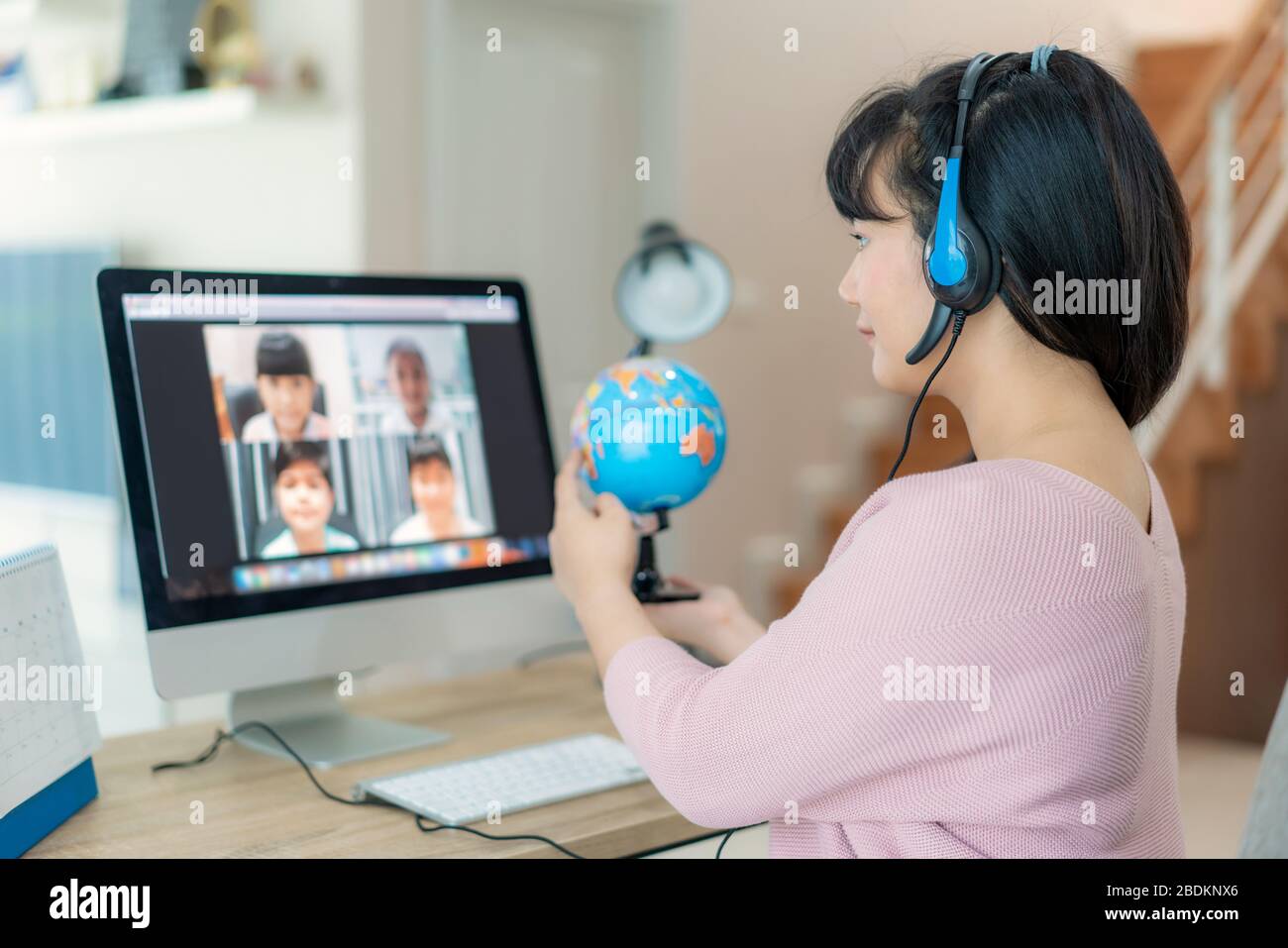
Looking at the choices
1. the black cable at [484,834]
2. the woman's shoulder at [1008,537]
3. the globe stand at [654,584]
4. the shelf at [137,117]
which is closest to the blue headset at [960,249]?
the woman's shoulder at [1008,537]

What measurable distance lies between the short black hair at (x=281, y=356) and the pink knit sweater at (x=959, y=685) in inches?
27.0

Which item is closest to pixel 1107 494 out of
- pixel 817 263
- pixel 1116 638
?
pixel 1116 638

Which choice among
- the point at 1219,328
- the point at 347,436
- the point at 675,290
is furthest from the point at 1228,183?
the point at 347,436

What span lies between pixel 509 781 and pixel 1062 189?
0.77 meters

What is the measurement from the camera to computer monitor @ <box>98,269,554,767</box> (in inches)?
51.6

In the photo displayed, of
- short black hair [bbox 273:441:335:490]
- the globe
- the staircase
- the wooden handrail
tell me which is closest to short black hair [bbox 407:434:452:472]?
short black hair [bbox 273:441:335:490]

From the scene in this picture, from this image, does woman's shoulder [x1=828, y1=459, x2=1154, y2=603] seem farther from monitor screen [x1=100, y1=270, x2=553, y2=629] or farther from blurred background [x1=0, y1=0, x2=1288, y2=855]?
blurred background [x1=0, y1=0, x2=1288, y2=855]

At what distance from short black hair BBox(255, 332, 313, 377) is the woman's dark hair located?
2.24 feet

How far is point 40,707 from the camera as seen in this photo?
113cm

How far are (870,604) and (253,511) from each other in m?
0.75

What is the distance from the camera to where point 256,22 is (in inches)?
125

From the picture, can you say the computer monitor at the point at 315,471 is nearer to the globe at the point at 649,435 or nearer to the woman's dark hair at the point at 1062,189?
the globe at the point at 649,435

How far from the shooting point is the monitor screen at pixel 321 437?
51.7 inches
